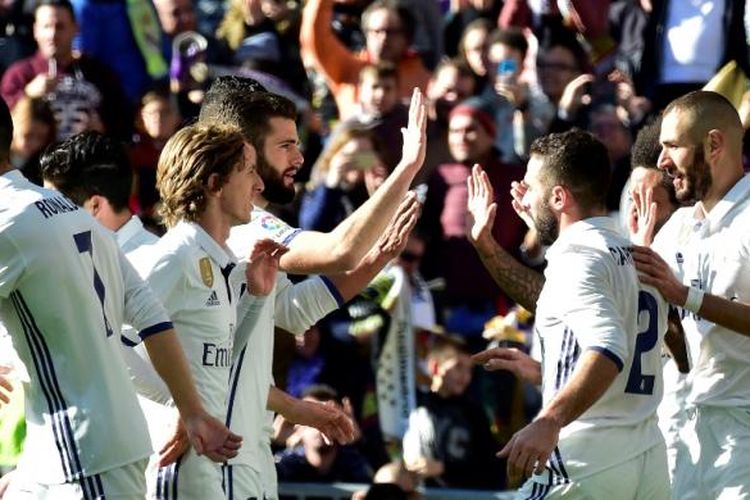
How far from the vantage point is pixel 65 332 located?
24.4 feet

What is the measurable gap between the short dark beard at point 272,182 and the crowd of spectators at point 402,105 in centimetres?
256

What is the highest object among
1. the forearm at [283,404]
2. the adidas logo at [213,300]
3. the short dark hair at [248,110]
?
the short dark hair at [248,110]

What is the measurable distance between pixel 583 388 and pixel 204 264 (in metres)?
1.57

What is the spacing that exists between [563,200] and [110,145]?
219 cm

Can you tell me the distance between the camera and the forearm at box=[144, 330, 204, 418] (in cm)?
757

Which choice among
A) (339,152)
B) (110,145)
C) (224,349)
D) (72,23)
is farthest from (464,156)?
(224,349)

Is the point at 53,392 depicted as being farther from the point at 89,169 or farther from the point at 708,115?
the point at 708,115

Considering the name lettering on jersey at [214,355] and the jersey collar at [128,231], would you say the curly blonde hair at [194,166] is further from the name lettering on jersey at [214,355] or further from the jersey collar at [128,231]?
the jersey collar at [128,231]

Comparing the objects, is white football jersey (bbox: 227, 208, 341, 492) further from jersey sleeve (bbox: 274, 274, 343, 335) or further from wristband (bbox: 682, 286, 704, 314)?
wristband (bbox: 682, 286, 704, 314)

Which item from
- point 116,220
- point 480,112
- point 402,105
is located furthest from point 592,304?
point 402,105

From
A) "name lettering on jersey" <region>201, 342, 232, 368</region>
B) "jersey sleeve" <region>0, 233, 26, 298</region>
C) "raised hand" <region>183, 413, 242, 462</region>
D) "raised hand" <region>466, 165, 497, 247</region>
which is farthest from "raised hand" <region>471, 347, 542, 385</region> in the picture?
"jersey sleeve" <region>0, 233, 26, 298</region>

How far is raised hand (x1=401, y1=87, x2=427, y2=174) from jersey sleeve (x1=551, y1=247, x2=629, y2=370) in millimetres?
760

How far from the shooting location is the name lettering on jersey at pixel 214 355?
816 cm

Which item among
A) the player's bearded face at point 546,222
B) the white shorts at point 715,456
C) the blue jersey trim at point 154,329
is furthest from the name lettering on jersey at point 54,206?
the white shorts at point 715,456
